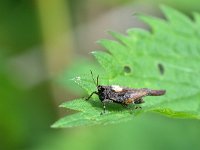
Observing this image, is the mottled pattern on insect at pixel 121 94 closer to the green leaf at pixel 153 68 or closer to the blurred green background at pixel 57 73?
the green leaf at pixel 153 68

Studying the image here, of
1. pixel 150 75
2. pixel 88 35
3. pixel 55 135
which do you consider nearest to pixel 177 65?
pixel 150 75

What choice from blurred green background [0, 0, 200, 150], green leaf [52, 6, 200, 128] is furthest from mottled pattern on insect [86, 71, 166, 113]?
blurred green background [0, 0, 200, 150]

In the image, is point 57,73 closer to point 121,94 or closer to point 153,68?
point 153,68

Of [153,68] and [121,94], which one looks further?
[153,68]

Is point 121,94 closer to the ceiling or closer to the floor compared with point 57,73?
closer to the floor

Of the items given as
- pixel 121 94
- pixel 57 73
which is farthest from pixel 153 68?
pixel 57 73
